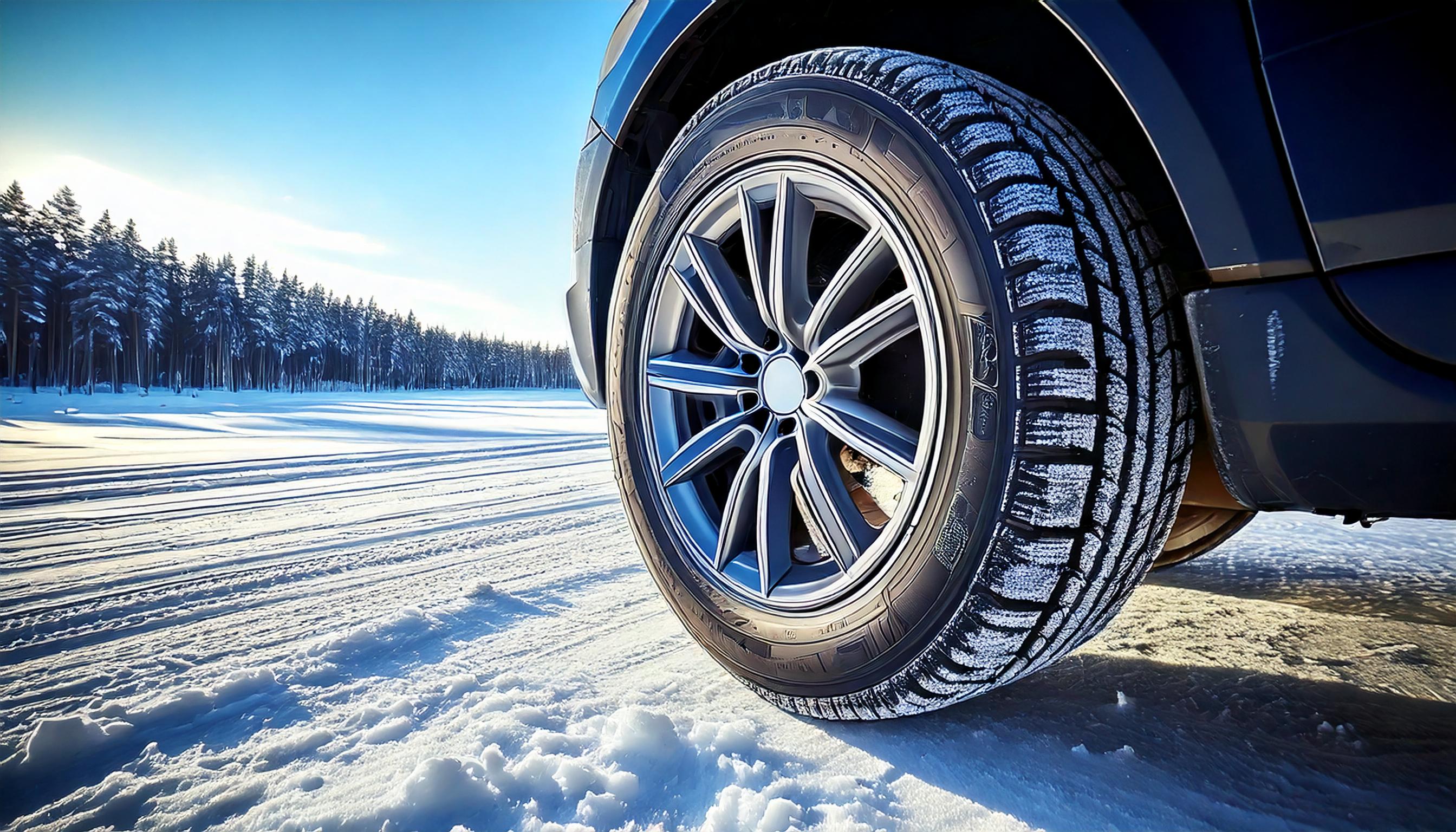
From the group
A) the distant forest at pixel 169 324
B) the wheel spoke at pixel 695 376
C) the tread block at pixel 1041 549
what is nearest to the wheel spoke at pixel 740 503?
the wheel spoke at pixel 695 376

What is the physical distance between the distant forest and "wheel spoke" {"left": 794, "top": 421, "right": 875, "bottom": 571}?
63.6 m

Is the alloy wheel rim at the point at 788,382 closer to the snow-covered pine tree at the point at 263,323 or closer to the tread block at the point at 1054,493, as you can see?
the tread block at the point at 1054,493

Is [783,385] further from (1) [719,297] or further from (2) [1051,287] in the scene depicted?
(2) [1051,287]

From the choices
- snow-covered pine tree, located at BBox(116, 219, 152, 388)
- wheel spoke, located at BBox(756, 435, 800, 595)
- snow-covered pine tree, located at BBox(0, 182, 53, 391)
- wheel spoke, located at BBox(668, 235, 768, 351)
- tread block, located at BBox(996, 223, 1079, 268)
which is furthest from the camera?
snow-covered pine tree, located at BBox(116, 219, 152, 388)

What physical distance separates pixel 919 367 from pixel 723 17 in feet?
3.53

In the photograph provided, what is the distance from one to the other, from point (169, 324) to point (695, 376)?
76116mm

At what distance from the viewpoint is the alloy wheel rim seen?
129cm

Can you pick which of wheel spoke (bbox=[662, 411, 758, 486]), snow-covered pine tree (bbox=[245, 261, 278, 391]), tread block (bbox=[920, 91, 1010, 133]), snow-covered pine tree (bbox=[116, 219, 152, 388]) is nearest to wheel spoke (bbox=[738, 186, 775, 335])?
wheel spoke (bbox=[662, 411, 758, 486])

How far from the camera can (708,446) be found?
1606 mm

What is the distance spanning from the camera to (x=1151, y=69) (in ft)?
3.43

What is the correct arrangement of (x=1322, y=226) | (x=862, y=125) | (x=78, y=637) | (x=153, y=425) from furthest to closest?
(x=153, y=425) → (x=78, y=637) → (x=862, y=125) → (x=1322, y=226)

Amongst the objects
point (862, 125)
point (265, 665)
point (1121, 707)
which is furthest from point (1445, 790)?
point (265, 665)

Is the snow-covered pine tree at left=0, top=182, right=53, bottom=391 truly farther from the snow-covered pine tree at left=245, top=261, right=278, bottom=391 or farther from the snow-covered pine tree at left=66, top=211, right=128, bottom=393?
the snow-covered pine tree at left=245, top=261, right=278, bottom=391

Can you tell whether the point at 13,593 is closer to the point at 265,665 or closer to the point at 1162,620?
the point at 265,665
